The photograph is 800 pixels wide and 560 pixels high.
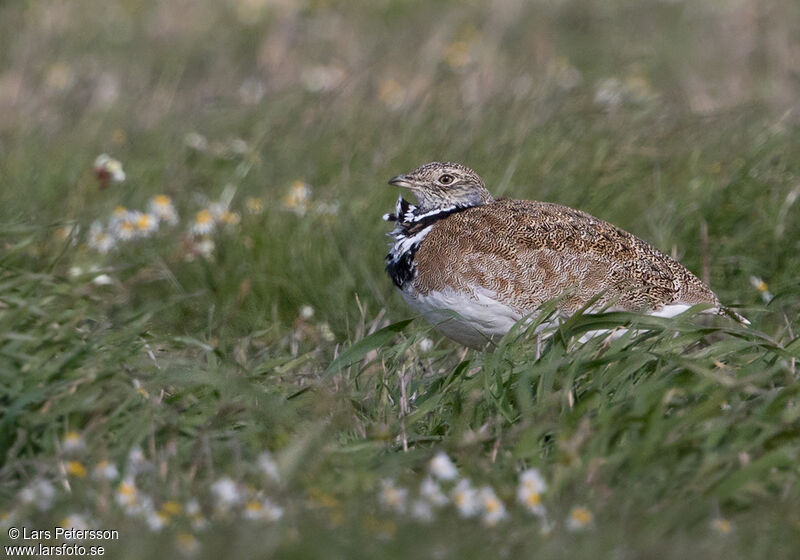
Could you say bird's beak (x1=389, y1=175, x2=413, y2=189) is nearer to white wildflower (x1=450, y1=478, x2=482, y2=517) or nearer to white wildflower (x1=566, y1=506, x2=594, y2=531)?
white wildflower (x1=450, y1=478, x2=482, y2=517)

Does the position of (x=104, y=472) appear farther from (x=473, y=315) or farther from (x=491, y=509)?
(x=473, y=315)

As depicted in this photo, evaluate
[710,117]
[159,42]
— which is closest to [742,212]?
[710,117]

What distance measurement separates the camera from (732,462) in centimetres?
346

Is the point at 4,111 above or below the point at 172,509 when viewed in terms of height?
below

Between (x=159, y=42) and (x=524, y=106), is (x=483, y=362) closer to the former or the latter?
(x=524, y=106)

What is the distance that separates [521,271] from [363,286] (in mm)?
1209

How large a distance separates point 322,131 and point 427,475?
14.7ft

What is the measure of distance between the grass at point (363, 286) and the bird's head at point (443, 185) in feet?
1.92

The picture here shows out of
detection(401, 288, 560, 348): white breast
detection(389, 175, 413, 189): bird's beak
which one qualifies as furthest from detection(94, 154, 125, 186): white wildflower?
detection(401, 288, 560, 348): white breast

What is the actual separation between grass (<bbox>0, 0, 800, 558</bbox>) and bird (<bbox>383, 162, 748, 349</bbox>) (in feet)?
0.85

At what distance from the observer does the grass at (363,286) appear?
325 cm

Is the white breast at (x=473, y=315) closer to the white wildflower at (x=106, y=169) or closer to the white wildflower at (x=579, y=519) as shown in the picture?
the white wildflower at (x=579, y=519)

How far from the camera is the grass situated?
3.25 meters

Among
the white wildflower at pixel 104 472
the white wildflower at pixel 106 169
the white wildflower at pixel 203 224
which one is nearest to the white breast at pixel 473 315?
the white wildflower at pixel 203 224
